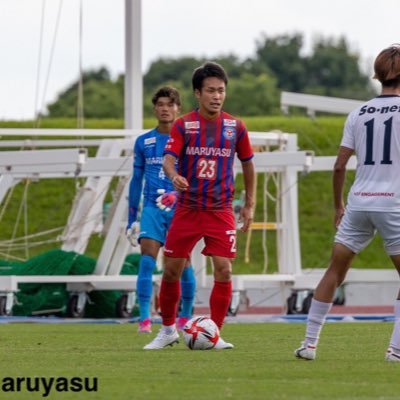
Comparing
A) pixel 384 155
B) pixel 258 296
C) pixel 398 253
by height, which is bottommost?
pixel 258 296

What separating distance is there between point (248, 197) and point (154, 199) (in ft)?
8.96

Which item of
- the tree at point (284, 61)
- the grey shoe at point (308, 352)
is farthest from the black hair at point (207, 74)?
the tree at point (284, 61)

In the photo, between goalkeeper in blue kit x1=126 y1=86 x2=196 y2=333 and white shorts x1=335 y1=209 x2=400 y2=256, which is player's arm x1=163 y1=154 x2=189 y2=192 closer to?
white shorts x1=335 y1=209 x2=400 y2=256

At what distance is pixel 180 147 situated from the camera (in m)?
10.1

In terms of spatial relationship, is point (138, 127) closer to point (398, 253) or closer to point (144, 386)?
point (398, 253)

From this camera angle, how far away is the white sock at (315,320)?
9016 millimetres

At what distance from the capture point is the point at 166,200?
12.9 m

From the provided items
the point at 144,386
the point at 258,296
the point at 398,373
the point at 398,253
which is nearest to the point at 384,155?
the point at 398,253

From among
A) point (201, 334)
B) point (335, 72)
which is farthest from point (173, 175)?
point (335, 72)

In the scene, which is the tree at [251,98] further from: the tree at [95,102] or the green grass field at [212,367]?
the green grass field at [212,367]

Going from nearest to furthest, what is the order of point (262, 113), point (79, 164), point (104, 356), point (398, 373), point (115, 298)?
1. point (398, 373)
2. point (104, 356)
3. point (79, 164)
4. point (115, 298)
5. point (262, 113)

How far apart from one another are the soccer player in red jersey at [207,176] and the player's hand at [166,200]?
8.27 feet

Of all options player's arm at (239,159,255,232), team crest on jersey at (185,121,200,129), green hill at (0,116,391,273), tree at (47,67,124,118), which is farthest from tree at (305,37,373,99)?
team crest on jersey at (185,121,200,129)

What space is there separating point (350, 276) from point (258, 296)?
306 cm
